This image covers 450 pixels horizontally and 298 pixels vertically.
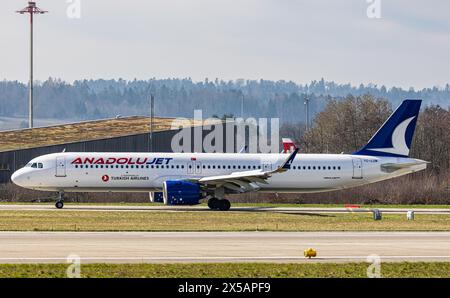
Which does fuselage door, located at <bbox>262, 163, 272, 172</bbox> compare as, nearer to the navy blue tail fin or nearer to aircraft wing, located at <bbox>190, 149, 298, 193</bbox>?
aircraft wing, located at <bbox>190, 149, 298, 193</bbox>

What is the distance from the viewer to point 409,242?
119ft

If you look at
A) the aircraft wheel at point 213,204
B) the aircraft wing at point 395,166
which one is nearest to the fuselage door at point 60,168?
the aircraft wheel at point 213,204

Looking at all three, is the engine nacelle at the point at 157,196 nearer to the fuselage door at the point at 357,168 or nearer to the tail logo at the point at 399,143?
the fuselage door at the point at 357,168

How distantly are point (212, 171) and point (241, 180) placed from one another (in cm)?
232

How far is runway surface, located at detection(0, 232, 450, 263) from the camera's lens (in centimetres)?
2959

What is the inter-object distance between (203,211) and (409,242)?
21264mm

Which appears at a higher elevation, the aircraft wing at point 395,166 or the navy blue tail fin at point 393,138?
the navy blue tail fin at point 393,138

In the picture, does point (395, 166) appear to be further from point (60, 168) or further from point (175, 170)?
point (60, 168)

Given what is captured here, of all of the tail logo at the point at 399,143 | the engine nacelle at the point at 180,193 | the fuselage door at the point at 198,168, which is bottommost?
the engine nacelle at the point at 180,193

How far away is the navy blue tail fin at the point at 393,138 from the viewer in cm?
6291

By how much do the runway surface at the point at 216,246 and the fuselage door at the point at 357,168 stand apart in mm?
21406
